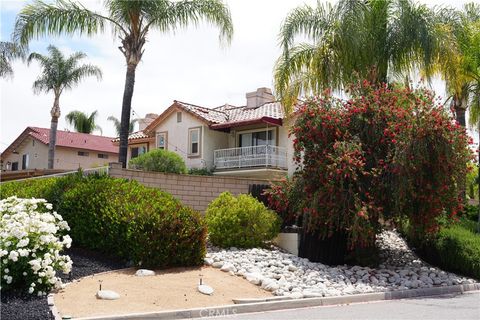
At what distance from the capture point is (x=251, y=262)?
536 inches

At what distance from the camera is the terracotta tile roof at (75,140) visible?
46.1 meters

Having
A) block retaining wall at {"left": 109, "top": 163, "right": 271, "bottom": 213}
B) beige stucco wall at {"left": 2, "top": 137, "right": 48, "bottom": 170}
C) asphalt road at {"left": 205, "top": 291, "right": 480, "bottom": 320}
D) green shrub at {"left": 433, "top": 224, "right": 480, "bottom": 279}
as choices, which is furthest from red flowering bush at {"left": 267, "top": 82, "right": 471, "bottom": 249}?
beige stucco wall at {"left": 2, "top": 137, "right": 48, "bottom": 170}

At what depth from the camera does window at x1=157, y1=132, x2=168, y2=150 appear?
35647 mm

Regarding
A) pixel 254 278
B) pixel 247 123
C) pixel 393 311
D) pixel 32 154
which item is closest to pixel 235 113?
pixel 247 123

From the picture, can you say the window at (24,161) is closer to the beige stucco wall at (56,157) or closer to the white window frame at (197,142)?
the beige stucco wall at (56,157)

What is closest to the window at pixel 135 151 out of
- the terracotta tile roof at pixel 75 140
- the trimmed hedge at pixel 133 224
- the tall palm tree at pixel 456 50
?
the terracotta tile roof at pixel 75 140

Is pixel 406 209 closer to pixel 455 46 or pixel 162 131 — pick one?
pixel 455 46

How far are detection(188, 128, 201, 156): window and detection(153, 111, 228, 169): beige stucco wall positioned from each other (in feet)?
0.79

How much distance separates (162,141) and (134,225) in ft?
79.4

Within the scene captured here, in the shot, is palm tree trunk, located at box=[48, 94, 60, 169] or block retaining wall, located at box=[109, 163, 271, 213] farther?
palm tree trunk, located at box=[48, 94, 60, 169]

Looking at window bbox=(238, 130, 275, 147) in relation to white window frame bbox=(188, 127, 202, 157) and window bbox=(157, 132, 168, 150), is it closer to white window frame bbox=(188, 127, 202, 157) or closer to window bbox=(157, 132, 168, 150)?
white window frame bbox=(188, 127, 202, 157)

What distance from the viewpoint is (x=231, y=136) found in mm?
33688

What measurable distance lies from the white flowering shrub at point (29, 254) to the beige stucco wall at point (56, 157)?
35.0m

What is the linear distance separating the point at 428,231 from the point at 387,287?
2.68 m
